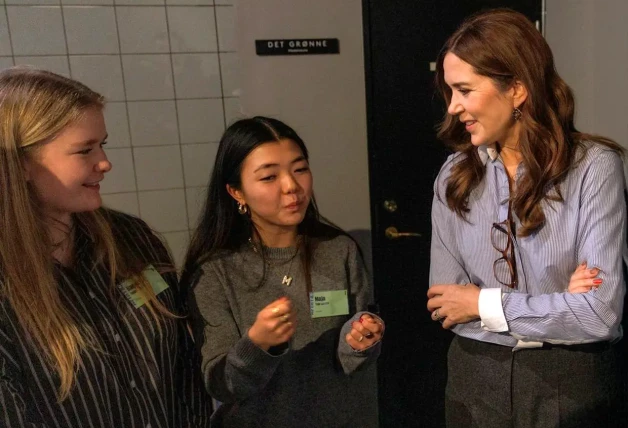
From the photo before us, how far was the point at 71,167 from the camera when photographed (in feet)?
3.53

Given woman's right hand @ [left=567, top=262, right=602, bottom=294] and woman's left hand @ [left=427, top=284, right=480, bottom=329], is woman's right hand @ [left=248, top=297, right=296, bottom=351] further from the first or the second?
woman's right hand @ [left=567, top=262, right=602, bottom=294]

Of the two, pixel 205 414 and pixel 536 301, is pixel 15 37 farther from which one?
pixel 536 301

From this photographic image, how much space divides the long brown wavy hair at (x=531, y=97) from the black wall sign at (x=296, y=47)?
120 centimetres

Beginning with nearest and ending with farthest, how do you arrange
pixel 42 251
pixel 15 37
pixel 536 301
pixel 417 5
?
1. pixel 42 251
2. pixel 536 301
3. pixel 15 37
4. pixel 417 5

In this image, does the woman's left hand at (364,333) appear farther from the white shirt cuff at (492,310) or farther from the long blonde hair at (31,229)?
the long blonde hair at (31,229)

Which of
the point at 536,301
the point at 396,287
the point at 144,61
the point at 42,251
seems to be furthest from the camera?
the point at 396,287

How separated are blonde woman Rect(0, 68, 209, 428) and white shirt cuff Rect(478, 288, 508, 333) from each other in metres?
0.75

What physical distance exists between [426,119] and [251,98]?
0.86 meters

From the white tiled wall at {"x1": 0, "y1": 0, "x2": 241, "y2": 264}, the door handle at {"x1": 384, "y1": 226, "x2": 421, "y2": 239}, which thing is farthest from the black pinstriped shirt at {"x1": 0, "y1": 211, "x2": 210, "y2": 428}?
the door handle at {"x1": 384, "y1": 226, "x2": 421, "y2": 239}

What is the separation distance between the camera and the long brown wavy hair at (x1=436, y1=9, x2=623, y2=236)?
47.2 inches

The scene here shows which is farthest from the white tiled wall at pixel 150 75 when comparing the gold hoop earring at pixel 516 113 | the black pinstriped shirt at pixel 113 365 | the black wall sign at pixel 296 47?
the gold hoop earring at pixel 516 113

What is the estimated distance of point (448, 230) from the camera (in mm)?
1395

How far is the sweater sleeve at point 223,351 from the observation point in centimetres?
119

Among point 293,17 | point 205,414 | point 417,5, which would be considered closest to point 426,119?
point 417,5
